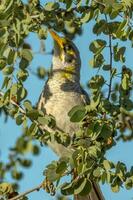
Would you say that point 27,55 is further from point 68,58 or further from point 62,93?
point 68,58

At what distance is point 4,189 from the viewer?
2.49 meters

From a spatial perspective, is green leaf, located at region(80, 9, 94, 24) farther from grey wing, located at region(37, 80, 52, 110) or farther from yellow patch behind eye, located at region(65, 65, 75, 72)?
yellow patch behind eye, located at region(65, 65, 75, 72)

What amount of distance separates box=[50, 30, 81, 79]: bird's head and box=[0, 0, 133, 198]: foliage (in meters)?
1.20

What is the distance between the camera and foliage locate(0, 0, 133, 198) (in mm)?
2102

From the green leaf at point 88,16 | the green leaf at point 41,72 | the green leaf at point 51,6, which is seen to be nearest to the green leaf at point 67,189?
the green leaf at point 88,16

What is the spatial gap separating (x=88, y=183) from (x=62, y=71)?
174cm

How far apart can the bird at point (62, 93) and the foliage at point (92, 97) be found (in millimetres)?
781

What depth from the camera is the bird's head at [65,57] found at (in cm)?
379

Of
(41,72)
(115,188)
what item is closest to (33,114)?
(115,188)

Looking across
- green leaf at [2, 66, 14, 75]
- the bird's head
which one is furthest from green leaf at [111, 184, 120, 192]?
the bird's head

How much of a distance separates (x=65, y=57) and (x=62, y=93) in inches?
20.2

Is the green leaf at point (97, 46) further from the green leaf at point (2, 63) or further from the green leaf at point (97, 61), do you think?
the green leaf at point (2, 63)

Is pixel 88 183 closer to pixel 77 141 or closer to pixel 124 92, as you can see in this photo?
pixel 77 141

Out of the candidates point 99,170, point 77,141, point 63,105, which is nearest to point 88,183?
point 99,170
